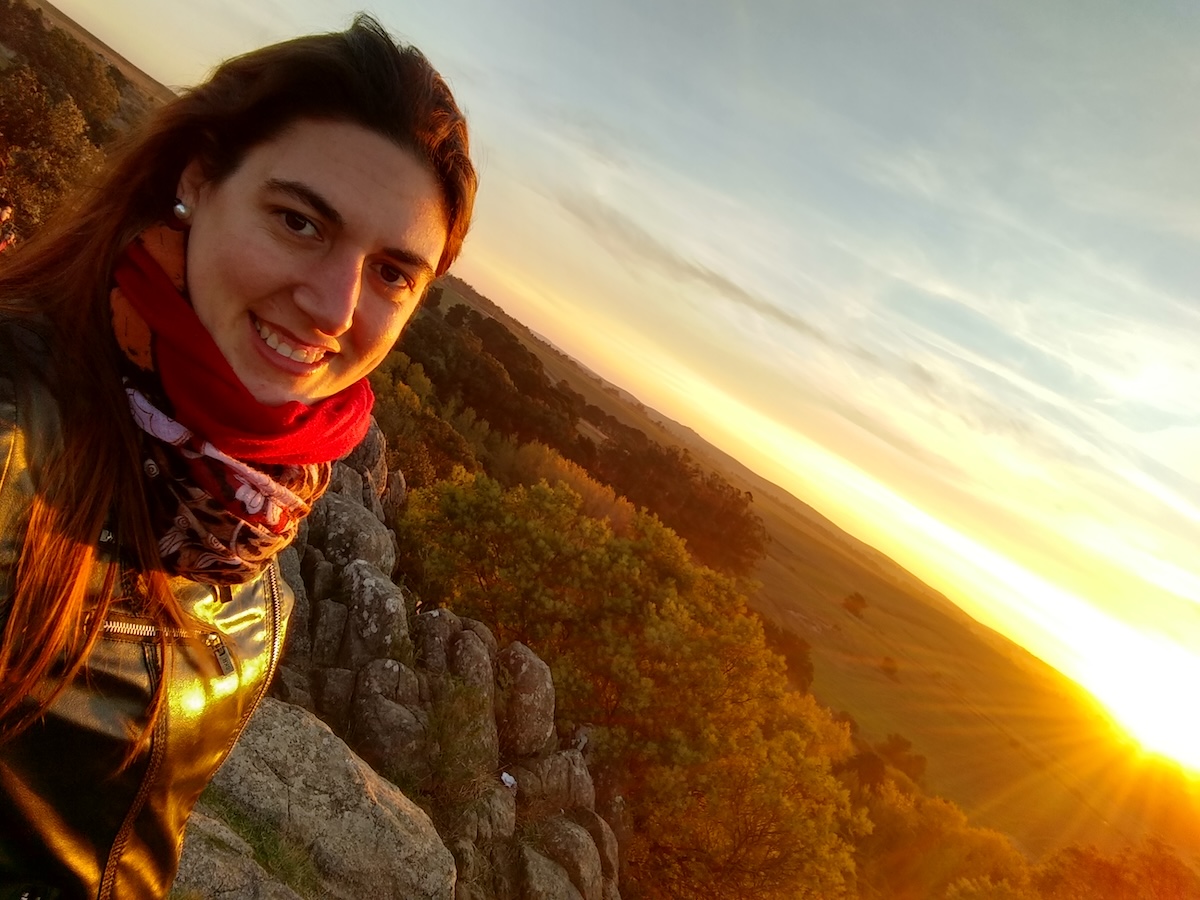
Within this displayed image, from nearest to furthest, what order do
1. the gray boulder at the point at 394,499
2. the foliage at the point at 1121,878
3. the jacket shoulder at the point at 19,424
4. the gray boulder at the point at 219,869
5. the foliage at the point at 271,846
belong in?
the jacket shoulder at the point at 19,424, the gray boulder at the point at 219,869, the foliage at the point at 271,846, the gray boulder at the point at 394,499, the foliage at the point at 1121,878

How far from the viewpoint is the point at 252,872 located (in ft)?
18.1

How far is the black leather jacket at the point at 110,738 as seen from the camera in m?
1.58

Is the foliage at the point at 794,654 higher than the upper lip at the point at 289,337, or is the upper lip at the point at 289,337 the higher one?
the upper lip at the point at 289,337

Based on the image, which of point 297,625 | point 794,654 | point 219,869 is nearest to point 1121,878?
point 794,654

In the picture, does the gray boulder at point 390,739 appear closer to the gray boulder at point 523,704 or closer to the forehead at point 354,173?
the gray boulder at point 523,704

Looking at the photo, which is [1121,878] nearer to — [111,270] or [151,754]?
[151,754]

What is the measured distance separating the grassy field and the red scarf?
75.1m

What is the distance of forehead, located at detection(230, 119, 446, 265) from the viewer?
74.2 inches

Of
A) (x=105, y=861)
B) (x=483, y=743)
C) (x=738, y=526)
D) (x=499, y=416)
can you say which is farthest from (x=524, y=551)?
(x=738, y=526)

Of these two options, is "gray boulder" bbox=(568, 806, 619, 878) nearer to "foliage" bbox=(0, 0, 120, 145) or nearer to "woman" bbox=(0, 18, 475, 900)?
"woman" bbox=(0, 18, 475, 900)

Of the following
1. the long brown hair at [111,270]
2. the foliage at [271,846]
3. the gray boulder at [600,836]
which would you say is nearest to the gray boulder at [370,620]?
the foliage at [271,846]

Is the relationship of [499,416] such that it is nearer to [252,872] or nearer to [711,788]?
[711,788]

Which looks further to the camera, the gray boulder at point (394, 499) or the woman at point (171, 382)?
the gray boulder at point (394, 499)

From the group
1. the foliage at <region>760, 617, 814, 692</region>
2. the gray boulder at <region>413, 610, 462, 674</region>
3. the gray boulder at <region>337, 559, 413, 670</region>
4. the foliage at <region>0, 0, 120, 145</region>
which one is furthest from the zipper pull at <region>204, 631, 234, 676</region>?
the foliage at <region>760, 617, 814, 692</region>
